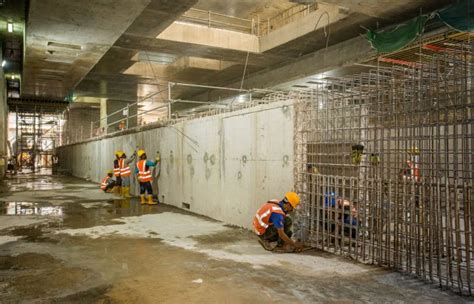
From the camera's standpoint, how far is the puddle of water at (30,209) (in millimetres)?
11344

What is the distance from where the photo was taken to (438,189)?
508cm

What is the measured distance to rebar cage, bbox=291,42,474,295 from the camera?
500cm

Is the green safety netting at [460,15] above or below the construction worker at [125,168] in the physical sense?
above

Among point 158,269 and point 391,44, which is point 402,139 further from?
point 391,44

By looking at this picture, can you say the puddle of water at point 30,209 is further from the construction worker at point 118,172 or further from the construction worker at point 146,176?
the construction worker at point 118,172

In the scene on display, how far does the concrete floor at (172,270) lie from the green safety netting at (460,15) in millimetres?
6832

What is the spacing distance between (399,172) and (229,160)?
468 centimetres

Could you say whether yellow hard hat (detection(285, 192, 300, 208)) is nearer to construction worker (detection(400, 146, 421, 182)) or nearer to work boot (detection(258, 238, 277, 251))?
work boot (detection(258, 238, 277, 251))

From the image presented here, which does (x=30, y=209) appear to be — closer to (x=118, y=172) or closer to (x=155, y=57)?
(x=118, y=172)

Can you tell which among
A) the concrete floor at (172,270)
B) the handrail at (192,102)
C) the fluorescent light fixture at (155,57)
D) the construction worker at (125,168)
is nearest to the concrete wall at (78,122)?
the handrail at (192,102)

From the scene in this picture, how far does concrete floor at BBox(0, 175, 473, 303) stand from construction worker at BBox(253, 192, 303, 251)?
220mm

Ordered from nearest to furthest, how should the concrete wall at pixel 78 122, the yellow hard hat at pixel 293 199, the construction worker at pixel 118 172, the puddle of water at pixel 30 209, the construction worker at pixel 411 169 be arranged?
the construction worker at pixel 411 169
the yellow hard hat at pixel 293 199
the puddle of water at pixel 30 209
the construction worker at pixel 118 172
the concrete wall at pixel 78 122

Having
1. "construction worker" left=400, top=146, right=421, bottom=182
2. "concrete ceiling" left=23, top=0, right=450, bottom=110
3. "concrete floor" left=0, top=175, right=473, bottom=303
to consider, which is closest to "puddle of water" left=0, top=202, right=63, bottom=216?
"concrete floor" left=0, top=175, right=473, bottom=303

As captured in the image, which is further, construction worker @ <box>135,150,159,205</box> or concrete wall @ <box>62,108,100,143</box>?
concrete wall @ <box>62,108,100,143</box>
